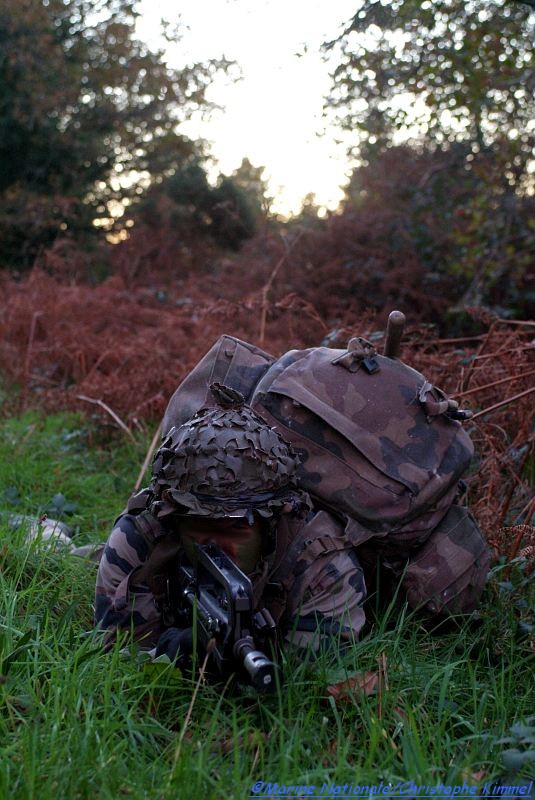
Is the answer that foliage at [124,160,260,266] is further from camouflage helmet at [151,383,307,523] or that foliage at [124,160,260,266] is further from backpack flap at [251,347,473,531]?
camouflage helmet at [151,383,307,523]

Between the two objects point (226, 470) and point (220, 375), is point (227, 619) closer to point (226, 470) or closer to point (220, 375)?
point (226, 470)

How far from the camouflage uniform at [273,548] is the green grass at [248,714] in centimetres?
12

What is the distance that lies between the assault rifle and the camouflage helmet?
129 millimetres

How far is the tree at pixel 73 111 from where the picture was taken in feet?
41.7

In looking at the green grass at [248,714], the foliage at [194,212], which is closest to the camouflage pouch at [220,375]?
the green grass at [248,714]

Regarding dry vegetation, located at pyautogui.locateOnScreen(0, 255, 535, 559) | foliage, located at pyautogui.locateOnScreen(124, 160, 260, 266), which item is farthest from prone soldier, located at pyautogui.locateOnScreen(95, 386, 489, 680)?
foliage, located at pyautogui.locateOnScreen(124, 160, 260, 266)

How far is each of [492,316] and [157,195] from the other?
479 inches

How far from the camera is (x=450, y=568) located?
2793mm

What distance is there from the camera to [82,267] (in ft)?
37.0

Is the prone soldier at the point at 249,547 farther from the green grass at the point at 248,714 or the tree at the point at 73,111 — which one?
the tree at the point at 73,111

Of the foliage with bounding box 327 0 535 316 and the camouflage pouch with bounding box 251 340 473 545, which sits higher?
the foliage with bounding box 327 0 535 316

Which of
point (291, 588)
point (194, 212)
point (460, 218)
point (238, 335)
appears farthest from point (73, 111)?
point (291, 588)

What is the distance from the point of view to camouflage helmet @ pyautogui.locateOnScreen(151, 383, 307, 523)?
2.23 m

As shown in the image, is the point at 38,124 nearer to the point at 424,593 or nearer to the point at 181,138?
the point at 181,138
